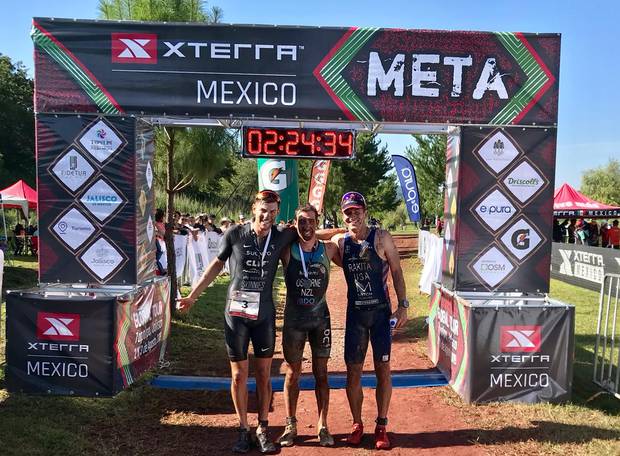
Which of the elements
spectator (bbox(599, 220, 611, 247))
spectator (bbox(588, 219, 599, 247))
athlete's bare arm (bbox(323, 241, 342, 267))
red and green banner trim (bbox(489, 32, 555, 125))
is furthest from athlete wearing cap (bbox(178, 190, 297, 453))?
spectator (bbox(588, 219, 599, 247))

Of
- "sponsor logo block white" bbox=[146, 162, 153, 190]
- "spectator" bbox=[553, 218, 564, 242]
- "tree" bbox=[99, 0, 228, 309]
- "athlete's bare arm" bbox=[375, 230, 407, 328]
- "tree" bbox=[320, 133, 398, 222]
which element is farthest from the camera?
"tree" bbox=[320, 133, 398, 222]

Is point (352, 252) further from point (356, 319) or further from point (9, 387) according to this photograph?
point (9, 387)

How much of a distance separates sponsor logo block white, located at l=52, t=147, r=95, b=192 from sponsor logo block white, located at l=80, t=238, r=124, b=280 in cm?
69

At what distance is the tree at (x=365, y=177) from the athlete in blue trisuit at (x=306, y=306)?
29.5 meters

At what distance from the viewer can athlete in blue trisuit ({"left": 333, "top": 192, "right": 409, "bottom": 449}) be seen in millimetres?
4590

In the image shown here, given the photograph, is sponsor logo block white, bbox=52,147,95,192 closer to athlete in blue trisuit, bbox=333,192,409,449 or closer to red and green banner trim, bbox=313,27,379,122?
red and green banner trim, bbox=313,27,379,122

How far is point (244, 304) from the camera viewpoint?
4434 mm

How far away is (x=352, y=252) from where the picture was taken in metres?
4.63

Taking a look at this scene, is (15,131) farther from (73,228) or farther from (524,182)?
(524,182)

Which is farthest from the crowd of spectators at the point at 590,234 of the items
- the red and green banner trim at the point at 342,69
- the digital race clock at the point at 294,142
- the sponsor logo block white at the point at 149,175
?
the sponsor logo block white at the point at 149,175

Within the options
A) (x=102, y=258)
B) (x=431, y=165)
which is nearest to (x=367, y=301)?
(x=102, y=258)

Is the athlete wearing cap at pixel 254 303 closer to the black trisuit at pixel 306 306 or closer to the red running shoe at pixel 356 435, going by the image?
the black trisuit at pixel 306 306

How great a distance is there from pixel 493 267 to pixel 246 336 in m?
3.23

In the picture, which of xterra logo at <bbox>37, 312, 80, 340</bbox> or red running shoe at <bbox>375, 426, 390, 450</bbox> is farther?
xterra logo at <bbox>37, 312, 80, 340</bbox>
